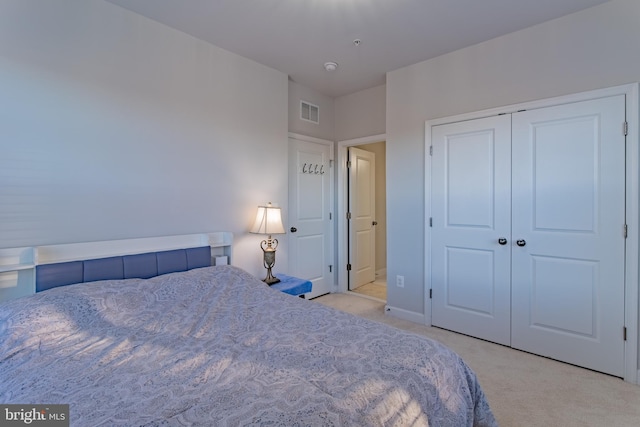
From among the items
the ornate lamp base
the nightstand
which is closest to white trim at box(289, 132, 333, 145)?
the ornate lamp base

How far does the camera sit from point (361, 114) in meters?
4.00

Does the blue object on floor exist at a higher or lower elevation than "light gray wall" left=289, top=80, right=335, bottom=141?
lower

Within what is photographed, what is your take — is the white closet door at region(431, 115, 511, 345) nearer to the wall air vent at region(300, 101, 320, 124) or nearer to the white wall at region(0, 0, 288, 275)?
the wall air vent at region(300, 101, 320, 124)

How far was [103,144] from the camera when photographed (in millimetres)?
2141

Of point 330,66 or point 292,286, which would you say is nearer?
point 292,286

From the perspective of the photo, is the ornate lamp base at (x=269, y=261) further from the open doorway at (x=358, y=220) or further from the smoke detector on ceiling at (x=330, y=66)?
the smoke detector on ceiling at (x=330, y=66)

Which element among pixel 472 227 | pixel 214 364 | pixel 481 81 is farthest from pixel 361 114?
pixel 214 364

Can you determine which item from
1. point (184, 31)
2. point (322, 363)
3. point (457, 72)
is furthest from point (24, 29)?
point (457, 72)

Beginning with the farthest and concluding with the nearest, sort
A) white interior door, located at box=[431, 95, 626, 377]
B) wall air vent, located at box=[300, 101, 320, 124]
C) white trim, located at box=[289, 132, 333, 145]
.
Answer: wall air vent, located at box=[300, 101, 320, 124], white trim, located at box=[289, 132, 333, 145], white interior door, located at box=[431, 95, 626, 377]

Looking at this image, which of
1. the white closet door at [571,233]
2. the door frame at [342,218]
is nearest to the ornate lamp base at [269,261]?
the door frame at [342,218]

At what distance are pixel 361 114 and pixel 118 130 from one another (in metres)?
2.74

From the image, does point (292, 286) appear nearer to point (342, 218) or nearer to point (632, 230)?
point (342, 218)

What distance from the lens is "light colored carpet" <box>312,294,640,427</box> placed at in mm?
1761

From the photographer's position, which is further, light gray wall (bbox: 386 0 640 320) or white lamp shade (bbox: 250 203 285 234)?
white lamp shade (bbox: 250 203 285 234)
